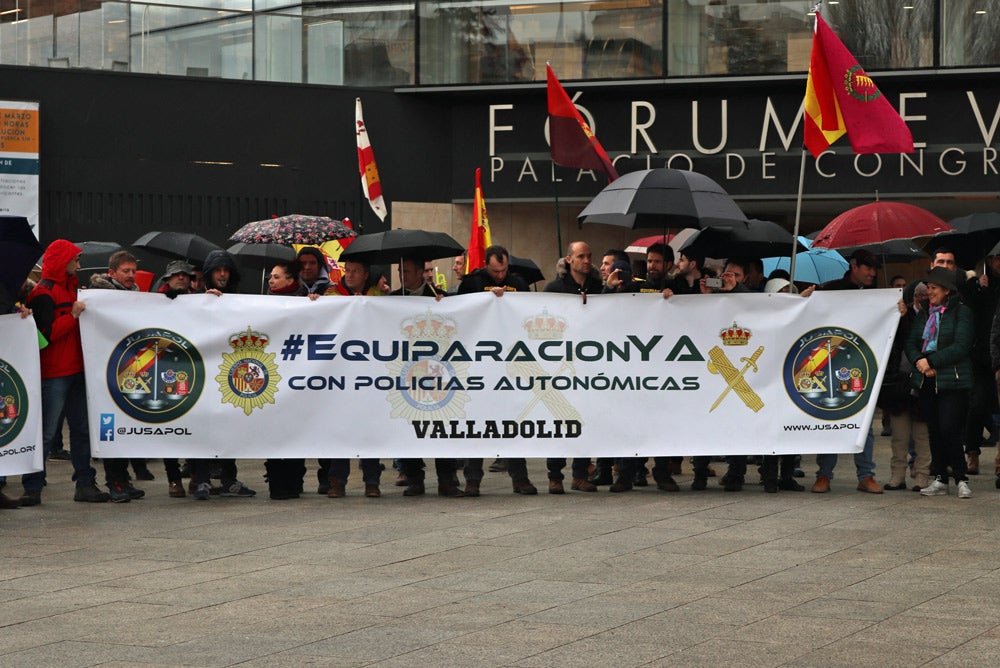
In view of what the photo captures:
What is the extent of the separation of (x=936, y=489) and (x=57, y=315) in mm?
7248

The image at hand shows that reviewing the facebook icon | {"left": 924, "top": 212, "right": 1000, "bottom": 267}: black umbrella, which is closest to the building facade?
{"left": 924, "top": 212, "right": 1000, "bottom": 267}: black umbrella

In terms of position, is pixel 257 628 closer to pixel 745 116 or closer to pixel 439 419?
pixel 439 419

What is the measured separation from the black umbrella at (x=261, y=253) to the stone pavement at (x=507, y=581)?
3.94 metres

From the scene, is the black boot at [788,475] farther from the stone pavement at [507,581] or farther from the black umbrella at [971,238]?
the black umbrella at [971,238]

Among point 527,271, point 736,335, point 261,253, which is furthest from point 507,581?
point 527,271

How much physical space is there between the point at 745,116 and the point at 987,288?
1184 cm

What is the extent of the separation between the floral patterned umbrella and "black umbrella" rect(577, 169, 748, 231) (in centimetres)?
371

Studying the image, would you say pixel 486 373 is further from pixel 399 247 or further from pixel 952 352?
pixel 952 352

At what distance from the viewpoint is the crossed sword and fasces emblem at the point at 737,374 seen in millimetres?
12469

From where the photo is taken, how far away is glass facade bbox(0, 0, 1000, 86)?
2455cm

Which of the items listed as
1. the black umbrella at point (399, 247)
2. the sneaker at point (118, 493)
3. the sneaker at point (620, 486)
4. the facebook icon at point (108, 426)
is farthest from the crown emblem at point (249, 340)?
the sneaker at point (620, 486)

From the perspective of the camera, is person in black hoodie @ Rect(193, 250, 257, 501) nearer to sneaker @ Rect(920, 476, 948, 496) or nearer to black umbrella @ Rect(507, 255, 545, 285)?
black umbrella @ Rect(507, 255, 545, 285)

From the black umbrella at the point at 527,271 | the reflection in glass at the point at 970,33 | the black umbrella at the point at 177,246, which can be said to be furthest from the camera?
the reflection in glass at the point at 970,33

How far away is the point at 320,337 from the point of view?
12.4 metres
